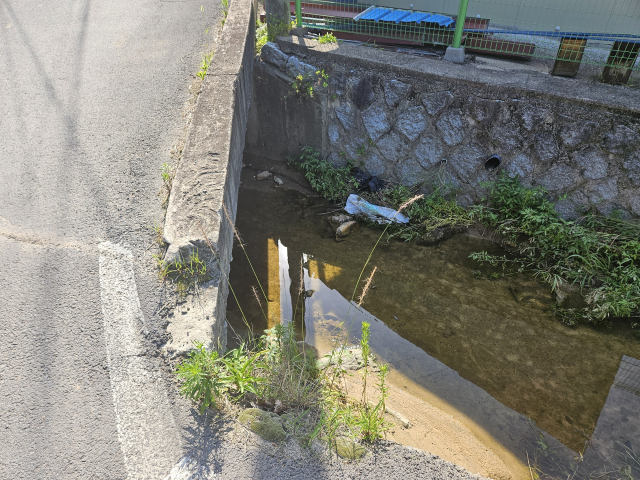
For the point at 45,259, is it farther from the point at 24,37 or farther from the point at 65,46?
the point at 24,37

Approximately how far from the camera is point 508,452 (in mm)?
3117

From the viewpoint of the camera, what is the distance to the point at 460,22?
467cm

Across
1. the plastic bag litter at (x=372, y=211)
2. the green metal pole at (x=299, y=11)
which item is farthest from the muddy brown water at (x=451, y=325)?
the green metal pole at (x=299, y=11)

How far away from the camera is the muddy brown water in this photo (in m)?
3.42

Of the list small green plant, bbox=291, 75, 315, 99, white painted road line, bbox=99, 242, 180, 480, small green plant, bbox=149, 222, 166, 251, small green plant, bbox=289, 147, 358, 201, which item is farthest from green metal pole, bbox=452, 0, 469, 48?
white painted road line, bbox=99, 242, 180, 480

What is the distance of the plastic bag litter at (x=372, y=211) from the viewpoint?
17.1 feet

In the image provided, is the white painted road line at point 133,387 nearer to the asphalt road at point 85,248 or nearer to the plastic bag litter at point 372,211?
the asphalt road at point 85,248

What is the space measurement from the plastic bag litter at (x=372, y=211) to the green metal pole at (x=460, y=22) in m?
2.13

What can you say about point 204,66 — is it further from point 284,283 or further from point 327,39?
point 284,283

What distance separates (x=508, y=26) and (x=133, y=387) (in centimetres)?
520

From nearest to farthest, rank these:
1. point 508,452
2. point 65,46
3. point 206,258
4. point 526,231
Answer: point 206,258 → point 508,452 → point 526,231 → point 65,46

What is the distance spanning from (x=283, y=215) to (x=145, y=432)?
146 inches

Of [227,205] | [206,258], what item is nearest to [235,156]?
[227,205]

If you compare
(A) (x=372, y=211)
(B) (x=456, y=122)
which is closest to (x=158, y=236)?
(A) (x=372, y=211)
